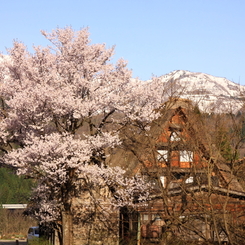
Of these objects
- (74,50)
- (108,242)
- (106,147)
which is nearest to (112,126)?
(106,147)

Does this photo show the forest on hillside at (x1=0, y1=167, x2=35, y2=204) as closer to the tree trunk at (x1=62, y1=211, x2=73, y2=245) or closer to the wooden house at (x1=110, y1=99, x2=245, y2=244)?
the wooden house at (x1=110, y1=99, x2=245, y2=244)

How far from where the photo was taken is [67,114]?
91.9 feet

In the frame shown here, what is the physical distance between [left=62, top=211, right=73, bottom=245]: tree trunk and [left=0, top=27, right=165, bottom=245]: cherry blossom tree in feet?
0.19

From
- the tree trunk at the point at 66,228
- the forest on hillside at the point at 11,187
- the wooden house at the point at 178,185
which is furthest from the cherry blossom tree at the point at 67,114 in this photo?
the forest on hillside at the point at 11,187

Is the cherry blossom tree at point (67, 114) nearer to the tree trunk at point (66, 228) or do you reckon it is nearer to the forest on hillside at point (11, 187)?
the tree trunk at point (66, 228)

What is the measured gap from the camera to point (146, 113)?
1102 inches

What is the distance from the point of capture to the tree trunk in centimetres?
2839

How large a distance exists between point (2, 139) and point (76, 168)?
4.53 meters

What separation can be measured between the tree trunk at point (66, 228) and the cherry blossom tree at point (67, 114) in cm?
6

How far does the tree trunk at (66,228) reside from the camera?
2839 cm

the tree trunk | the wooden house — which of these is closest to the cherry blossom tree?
the tree trunk

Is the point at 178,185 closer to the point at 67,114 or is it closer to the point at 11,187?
the point at 67,114

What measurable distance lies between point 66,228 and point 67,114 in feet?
21.8

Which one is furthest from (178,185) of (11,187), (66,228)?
(11,187)
